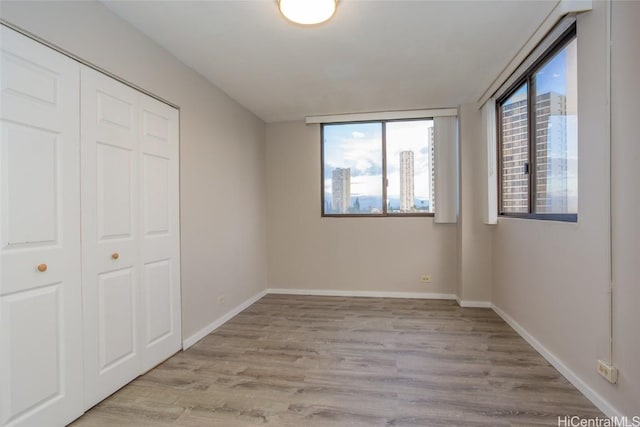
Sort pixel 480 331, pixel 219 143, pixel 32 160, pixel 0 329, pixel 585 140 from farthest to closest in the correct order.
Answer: pixel 219 143
pixel 480 331
pixel 585 140
pixel 32 160
pixel 0 329

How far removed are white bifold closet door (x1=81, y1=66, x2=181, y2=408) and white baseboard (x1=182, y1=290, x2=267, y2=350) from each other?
155 millimetres

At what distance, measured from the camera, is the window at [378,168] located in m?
4.34

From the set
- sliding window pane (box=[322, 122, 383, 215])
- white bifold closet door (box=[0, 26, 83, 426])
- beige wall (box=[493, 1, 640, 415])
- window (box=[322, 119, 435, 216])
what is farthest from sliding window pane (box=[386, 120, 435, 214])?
white bifold closet door (box=[0, 26, 83, 426])

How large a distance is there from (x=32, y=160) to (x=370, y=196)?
368cm

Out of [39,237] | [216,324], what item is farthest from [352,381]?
[39,237]

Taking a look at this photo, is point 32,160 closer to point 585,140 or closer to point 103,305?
point 103,305

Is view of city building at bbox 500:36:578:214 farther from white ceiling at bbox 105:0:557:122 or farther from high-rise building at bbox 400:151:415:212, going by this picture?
high-rise building at bbox 400:151:415:212

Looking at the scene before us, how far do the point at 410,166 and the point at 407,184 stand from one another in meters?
0.26

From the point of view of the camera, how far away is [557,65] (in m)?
2.41

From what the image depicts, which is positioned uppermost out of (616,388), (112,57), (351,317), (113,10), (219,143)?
(113,10)

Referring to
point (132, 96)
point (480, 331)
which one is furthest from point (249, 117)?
point (480, 331)

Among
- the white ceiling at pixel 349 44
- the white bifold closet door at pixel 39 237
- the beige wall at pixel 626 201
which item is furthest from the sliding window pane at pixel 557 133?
the white bifold closet door at pixel 39 237

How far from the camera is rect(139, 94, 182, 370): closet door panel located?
2.35m

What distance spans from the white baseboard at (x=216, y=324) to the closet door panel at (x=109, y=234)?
584 millimetres
